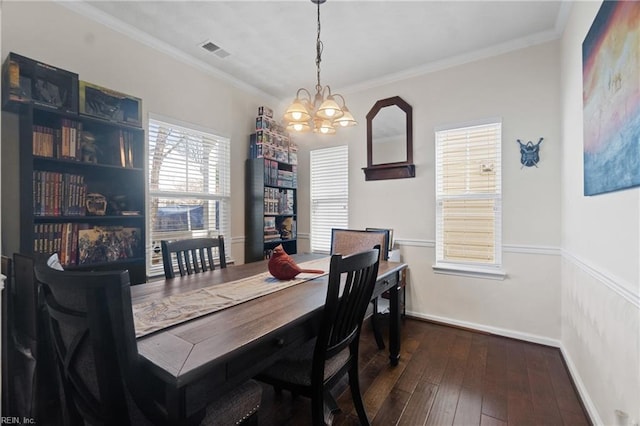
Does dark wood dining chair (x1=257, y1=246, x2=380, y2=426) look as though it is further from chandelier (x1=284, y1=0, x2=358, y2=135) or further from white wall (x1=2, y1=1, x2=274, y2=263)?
white wall (x1=2, y1=1, x2=274, y2=263)

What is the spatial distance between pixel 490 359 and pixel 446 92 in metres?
2.60

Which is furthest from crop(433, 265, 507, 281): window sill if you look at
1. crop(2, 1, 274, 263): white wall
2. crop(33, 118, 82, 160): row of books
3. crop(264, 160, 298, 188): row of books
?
crop(33, 118, 82, 160): row of books

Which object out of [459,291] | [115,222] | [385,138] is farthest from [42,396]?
[385,138]

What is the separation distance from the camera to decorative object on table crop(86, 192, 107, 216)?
2242 millimetres

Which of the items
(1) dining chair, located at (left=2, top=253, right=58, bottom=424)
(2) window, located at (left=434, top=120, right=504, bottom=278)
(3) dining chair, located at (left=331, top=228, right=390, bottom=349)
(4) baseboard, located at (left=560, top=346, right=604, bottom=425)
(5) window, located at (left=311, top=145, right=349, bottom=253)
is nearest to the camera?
(1) dining chair, located at (left=2, top=253, right=58, bottom=424)

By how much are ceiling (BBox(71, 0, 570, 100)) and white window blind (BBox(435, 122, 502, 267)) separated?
0.80m

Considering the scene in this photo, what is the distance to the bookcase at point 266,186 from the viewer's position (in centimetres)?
357

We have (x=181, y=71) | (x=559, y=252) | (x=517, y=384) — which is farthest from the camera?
(x=181, y=71)

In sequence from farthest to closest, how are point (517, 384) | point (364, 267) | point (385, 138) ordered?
1. point (385, 138)
2. point (517, 384)
3. point (364, 267)

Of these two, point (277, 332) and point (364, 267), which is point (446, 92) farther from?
point (277, 332)

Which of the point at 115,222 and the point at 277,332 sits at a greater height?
the point at 115,222

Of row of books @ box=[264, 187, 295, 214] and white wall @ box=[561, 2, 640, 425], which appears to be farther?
row of books @ box=[264, 187, 295, 214]

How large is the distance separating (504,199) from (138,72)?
3.63 m

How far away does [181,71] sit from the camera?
3014 millimetres
